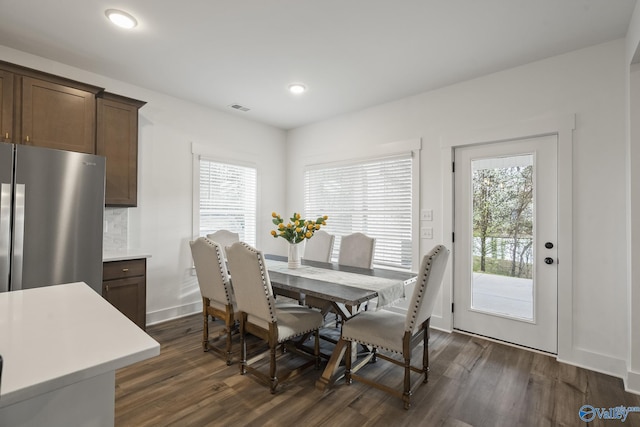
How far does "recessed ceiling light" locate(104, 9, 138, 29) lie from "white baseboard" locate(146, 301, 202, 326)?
286 cm

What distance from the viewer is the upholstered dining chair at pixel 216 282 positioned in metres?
2.57

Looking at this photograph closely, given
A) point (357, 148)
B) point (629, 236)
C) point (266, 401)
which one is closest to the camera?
point (266, 401)

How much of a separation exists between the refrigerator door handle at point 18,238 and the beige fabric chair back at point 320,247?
2559 mm

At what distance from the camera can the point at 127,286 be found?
10.0ft

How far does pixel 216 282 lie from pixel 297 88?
2.24 meters

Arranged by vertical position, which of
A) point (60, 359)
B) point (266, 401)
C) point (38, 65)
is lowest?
point (266, 401)

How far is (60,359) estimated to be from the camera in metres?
0.82

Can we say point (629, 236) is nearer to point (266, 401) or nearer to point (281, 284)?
point (281, 284)

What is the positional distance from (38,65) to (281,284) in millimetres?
2998

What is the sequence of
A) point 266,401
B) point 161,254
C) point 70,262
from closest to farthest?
point 266,401
point 70,262
point 161,254

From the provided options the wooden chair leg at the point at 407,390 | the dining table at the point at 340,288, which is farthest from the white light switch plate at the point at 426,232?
the wooden chair leg at the point at 407,390

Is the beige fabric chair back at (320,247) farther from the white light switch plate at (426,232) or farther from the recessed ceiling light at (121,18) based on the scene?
the recessed ceiling light at (121,18)

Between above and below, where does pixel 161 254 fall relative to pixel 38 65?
below

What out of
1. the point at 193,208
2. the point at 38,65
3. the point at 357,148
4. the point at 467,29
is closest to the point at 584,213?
the point at 467,29
